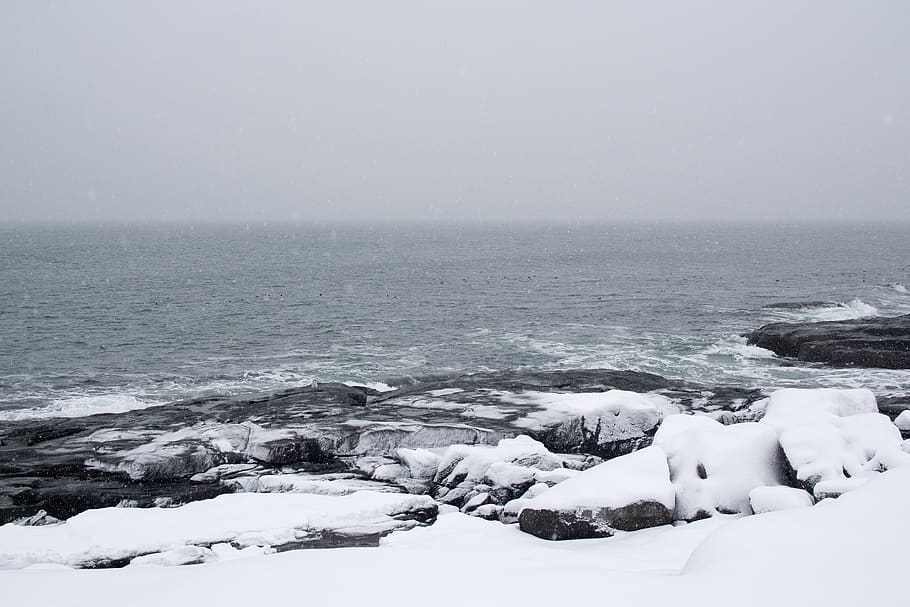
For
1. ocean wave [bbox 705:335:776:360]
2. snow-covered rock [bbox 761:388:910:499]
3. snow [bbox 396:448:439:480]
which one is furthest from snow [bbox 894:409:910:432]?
ocean wave [bbox 705:335:776:360]

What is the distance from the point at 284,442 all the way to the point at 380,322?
33883 millimetres

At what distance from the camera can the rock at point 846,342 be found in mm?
33375

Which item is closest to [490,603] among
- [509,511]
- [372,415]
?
[509,511]

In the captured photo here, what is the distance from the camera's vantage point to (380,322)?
5272 cm

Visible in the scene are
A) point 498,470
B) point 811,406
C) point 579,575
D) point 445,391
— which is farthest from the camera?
point 445,391

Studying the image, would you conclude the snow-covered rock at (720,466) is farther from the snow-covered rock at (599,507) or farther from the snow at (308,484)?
the snow at (308,484)

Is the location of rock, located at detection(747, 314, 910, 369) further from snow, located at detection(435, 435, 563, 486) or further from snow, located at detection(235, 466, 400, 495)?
snow, located at detection(235, 466, 400, 495)

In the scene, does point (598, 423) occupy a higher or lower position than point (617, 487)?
lower

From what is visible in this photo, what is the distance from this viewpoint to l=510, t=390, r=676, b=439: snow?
789 inches

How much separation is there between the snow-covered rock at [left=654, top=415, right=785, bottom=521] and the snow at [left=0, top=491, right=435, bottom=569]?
576 centimetres

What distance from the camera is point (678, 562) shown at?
1064 centimetres

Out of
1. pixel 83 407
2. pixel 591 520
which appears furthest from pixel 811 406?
pixel 83 407

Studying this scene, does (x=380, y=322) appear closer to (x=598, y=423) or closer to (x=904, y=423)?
(x=598, y=423)

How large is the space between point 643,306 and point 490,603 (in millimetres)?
54420
